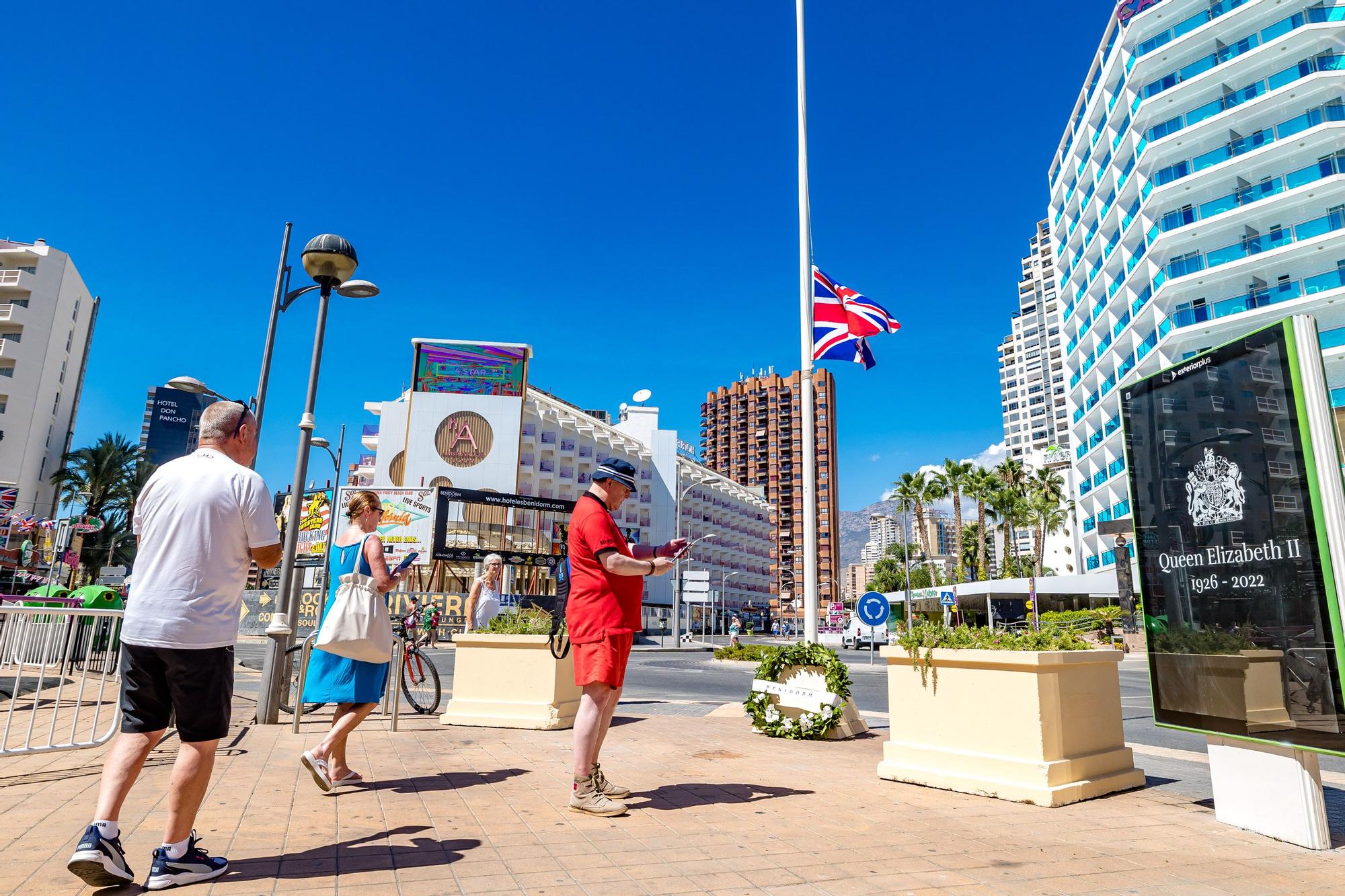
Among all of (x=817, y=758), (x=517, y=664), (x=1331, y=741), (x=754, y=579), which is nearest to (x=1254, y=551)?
(x=1331, y=741)

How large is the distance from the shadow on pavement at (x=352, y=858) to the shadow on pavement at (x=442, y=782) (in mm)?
1139

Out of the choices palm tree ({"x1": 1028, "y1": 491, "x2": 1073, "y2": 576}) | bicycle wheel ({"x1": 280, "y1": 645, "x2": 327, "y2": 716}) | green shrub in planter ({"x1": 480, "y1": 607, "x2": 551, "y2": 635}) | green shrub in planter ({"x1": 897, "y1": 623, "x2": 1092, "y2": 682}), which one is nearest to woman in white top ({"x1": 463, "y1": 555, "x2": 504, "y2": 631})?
green shrub in planter ({"x1": 480, "y1": 607, "x2": 551, "y2": 635})

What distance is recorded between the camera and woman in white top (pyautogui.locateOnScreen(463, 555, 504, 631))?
9.24 metres

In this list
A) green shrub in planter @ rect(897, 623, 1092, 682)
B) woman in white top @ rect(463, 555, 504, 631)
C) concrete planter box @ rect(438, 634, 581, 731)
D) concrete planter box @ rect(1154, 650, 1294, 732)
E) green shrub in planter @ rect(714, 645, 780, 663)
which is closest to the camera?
concrete planter box @ rect(1154, 650, 1294, 732)

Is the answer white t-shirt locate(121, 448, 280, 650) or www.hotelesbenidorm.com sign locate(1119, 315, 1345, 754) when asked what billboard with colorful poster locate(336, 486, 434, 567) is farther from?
www.hotelesbenidorm.com sign locate(1119, 315, 1345, 754)

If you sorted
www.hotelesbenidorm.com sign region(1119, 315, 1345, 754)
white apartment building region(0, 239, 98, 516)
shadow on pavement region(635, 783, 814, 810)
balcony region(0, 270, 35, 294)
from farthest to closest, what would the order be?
1. balcony region(0, 270, 35, 294)
2. white apartment building region(0, 239, 98, 516)
3. shadow on pavement region(635, 783, 814, 810)
4. www.hotelesbenidorm.com sign region(1119, 315, 1345, 754)

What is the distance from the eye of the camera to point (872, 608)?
15.6 metres

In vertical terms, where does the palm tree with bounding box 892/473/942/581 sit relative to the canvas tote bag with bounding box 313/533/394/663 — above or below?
above

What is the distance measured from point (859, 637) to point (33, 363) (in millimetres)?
62763

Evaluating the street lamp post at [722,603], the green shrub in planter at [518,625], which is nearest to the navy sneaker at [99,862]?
the green shrub in planter at [518,625]

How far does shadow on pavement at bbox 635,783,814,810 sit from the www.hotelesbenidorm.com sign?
234 cm

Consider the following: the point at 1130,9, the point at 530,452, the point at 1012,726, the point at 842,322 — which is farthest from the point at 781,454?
the point at 1012,726

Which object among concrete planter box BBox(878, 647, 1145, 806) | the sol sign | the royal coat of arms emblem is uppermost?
→ the sol sign

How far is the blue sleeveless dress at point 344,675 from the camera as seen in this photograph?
181 inches
